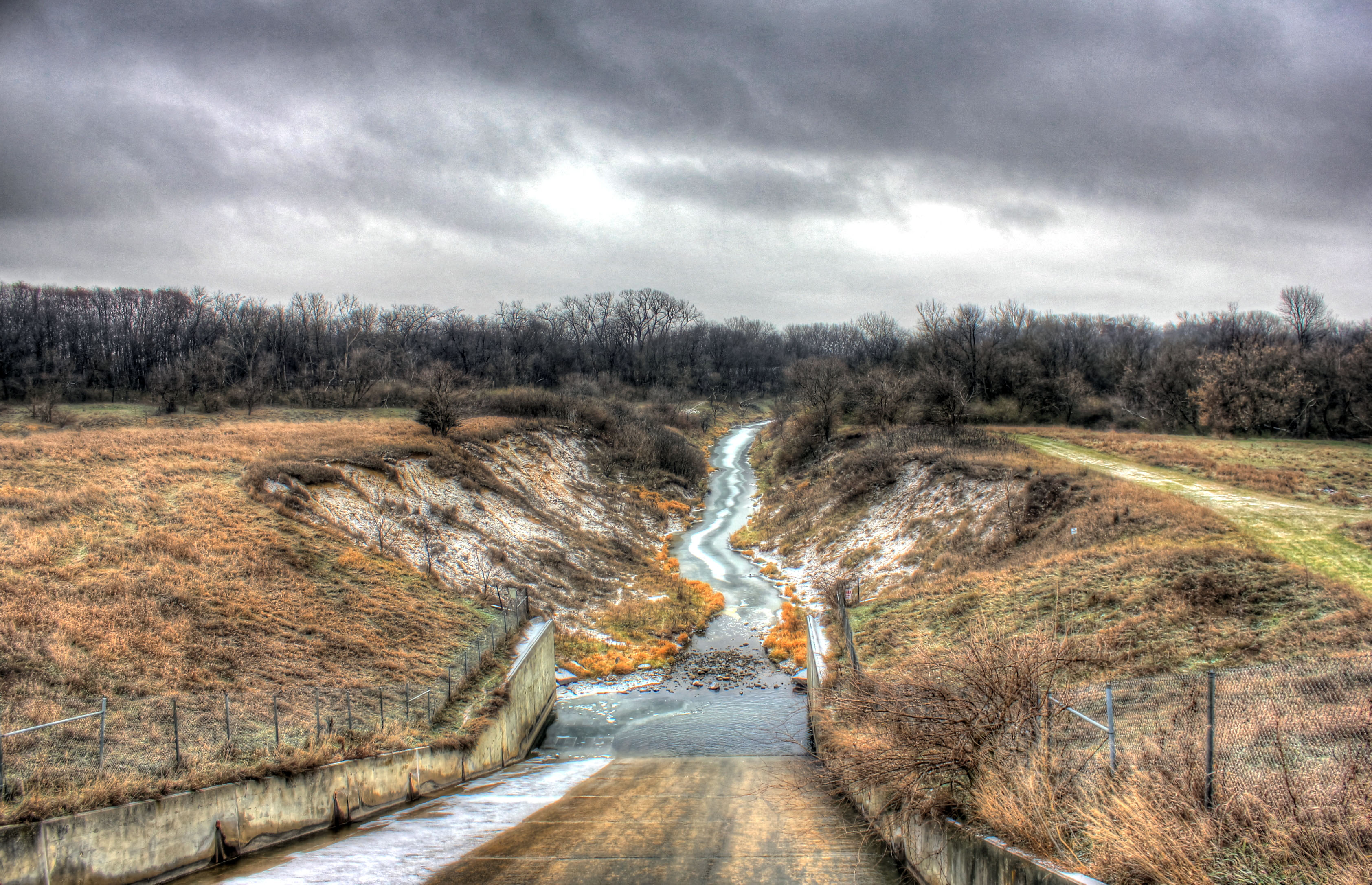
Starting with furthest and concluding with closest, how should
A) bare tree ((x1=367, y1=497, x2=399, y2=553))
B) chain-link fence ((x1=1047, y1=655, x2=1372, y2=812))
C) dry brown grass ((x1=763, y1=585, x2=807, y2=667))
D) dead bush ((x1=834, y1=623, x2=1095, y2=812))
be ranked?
bare tree ((x1=367, y1=497, x2=399, y2=553))
dry brown grass ((x1=763, y1=585, x2=807, y2=667))
dead bush ((x1=834, y1=623, x2=1095, y2=812))
chain-link fence ((x1=1047, y1=655, x2=1372, y2=812))

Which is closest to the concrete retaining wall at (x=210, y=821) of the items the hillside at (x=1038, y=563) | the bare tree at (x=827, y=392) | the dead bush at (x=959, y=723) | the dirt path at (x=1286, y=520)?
the dead bush at (x=959, y=723)

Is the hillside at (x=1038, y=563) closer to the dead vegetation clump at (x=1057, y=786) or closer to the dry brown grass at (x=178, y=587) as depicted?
the dead vegetation clump at (x=1057, y=786)

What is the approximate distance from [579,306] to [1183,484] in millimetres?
123235

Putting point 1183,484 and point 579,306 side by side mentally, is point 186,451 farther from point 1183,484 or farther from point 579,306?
point 579,306

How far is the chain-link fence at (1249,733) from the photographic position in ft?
22.2

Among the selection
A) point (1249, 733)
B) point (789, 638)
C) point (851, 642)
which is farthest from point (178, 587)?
point (1249, 733)

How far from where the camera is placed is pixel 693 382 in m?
129

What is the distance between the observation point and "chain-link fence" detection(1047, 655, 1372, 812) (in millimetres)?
6781

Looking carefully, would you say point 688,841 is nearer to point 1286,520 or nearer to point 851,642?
point 851,642

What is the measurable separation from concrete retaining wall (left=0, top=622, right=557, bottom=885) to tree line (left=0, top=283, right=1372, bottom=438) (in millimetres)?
34278

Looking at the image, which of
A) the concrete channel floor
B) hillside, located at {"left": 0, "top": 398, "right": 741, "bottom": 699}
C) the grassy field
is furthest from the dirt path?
hillside, located at {"left": 0, "top": 398, "right": 741, "bottom": 699}

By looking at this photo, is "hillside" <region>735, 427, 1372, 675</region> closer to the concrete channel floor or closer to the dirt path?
the dirt path

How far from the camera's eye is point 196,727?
1418 centimetres

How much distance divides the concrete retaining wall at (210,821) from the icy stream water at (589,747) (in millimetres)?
357
